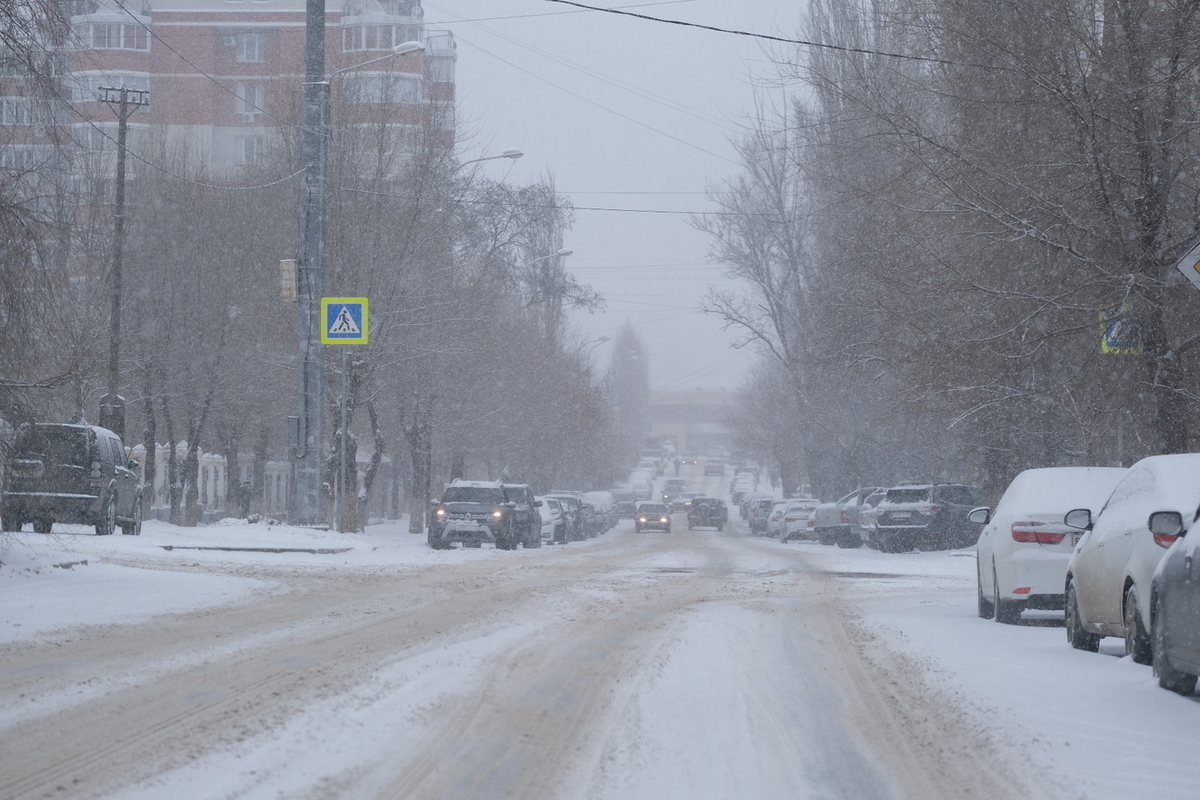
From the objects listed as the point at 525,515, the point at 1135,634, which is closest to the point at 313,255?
the point at 525,515

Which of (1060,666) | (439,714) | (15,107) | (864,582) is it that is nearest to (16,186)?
(15,107)

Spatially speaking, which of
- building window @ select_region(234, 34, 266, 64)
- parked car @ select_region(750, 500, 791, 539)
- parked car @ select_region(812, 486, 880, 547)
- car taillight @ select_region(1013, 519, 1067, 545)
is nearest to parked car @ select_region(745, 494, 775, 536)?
parked car @ select_region(750, 500, 791, 539)

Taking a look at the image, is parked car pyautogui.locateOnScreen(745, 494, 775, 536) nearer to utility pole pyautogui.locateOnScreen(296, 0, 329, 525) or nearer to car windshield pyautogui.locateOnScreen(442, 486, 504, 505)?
car windshield pyautogui.locateOnScreen(442, 486, 504, 505)

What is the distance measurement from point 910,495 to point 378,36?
4975 cm

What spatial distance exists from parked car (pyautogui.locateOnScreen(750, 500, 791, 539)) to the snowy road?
4029cm

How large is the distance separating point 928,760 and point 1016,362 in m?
12.2

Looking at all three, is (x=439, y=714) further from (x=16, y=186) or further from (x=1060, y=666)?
(x=16, y=186)

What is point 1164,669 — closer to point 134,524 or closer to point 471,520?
point 471,520

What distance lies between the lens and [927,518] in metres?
33.0

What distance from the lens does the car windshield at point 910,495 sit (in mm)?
33438

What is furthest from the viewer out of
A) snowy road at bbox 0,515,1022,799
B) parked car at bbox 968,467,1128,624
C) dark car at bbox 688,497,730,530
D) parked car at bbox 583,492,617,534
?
dark car at bbox 688,497,730,530

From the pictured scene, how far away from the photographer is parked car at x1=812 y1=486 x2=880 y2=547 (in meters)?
40.6

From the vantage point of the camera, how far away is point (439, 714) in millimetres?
7859

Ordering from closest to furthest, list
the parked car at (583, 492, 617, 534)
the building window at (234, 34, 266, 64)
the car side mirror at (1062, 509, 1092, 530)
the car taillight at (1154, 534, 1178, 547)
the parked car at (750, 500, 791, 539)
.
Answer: the car taillight at (1154, 534, 1178, 547) → the car side mirror at (1062, 509, 1092, 530) → the parked car at (750, 500, 791, 539) → the parked car at (583, 492, 617, 534) → the building window at (234, 34, 266, 64)
